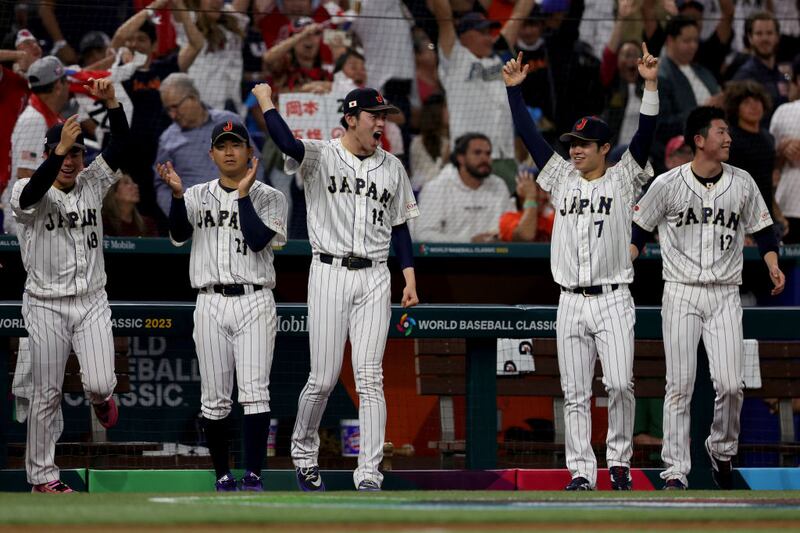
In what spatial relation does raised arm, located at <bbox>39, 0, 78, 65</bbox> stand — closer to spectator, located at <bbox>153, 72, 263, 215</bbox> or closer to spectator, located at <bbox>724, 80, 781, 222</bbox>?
spectator, located at <bbox>153, 72, 263, 215</bbox>

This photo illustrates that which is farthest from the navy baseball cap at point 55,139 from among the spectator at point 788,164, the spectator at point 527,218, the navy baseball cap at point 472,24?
the spectator at point 788,164

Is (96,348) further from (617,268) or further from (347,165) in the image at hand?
(617,268)

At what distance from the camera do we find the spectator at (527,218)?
873 cm

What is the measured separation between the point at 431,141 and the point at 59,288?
12.5 feet

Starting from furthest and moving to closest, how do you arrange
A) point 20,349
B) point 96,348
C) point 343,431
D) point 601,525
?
point 343,431
point 20,349
point 96,348
point 601,525

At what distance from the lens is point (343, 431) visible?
6.85 meters

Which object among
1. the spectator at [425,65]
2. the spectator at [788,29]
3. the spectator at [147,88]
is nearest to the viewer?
the spectator at [147,88]

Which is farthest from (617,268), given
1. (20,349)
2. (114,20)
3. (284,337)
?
(114,20)

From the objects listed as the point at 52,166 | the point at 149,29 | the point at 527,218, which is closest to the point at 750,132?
the point at 527,218

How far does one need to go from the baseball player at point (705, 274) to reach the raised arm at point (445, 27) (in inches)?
124

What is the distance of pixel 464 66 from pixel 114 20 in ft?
8.14

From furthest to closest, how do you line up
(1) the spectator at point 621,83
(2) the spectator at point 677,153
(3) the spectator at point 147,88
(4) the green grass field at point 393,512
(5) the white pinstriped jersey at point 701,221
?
1. (1) the spectator at point 621,83
2. (2) the spectator at point 677,153
3. (3) the spectator at point 147,88
4. (5) the white pinstriped jersey at point 701,221
5. (4) the green grass field at point 393,512

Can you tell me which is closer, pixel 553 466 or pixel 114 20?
pixel 553 466

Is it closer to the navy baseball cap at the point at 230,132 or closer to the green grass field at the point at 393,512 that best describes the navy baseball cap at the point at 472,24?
the navy baseball cap at the point at 230,132
